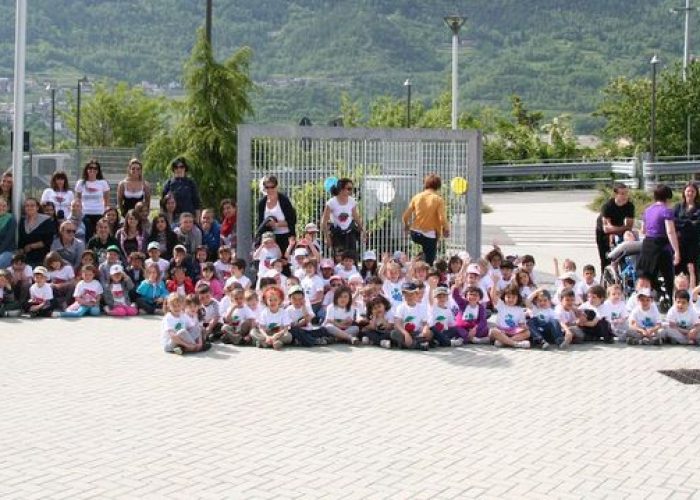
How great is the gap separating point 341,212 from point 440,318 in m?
3.47

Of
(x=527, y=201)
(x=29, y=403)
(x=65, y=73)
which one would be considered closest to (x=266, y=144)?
(x=29, y=403)

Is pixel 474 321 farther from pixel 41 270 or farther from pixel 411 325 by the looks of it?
pixel 41 270

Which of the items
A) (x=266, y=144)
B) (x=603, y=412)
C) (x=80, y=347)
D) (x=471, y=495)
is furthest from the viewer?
(x=266, y=144)

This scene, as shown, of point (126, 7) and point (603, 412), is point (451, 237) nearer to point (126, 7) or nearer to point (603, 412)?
point (603, 412)

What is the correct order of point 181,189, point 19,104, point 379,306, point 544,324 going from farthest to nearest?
point 19,104, point 181,189, point 544,324, point 379,306

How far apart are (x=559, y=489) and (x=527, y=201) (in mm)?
40045

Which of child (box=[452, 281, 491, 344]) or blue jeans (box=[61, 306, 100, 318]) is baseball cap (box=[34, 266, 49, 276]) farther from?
child (box=[452, 281, 491, 344])

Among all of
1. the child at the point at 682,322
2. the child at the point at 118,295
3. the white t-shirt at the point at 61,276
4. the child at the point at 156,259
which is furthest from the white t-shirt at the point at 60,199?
the child at the point at 682,322

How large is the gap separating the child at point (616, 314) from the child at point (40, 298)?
22.5ft

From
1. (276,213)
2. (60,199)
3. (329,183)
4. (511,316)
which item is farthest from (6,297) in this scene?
(511,316)

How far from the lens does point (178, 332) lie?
12.6m

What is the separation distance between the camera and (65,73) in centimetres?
15462

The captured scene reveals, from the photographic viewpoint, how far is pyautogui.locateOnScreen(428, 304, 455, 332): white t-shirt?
1327cm

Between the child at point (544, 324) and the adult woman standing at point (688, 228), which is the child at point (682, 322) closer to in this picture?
the child at point (544, 324)
